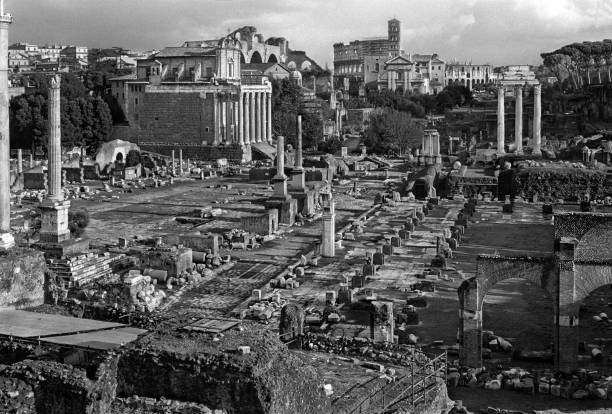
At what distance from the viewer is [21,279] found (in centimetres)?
1748

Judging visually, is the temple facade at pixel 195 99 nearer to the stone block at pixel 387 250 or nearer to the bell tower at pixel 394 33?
the stone block at pixel 387 250

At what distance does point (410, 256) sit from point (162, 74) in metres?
52.7

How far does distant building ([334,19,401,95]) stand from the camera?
156000 millimetres

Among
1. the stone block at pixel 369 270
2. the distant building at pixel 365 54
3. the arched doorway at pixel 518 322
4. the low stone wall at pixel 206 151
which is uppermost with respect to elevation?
the distant building at pixel 365 54

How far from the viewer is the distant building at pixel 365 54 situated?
156m

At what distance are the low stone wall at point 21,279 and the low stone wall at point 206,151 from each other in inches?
2007

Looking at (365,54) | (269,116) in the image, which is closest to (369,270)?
(269,116)

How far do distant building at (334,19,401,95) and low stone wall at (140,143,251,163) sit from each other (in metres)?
86.1

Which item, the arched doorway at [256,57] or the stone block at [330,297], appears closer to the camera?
the stone block at [330,297]

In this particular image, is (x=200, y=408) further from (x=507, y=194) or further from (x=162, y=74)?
(x=162, y=74)

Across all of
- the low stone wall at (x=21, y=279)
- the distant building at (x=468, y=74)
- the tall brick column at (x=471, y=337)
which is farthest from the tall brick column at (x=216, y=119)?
the distant building at (x=468, y=74)

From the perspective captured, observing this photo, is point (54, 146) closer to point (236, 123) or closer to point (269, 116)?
point (236, 123)

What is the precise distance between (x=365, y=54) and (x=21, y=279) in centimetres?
15898

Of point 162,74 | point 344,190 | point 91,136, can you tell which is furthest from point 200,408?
point 162,74
